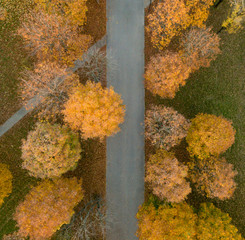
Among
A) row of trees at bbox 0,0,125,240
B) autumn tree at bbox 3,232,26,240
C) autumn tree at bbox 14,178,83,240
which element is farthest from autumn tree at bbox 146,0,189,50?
autumn tree at bbox 3,232,26,240

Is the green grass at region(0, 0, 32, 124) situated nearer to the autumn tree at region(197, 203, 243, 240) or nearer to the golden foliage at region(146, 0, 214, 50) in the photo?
the golden foliage at region(146, 0, 214, 50)

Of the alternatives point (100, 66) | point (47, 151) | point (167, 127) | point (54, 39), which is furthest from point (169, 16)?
point (47, 151)

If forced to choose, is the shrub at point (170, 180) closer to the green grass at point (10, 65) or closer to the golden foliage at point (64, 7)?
the golden foliage at point (64, 7)

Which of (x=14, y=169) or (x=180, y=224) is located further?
(x=14, y=169)

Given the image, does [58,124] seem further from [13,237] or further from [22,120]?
[13,237]

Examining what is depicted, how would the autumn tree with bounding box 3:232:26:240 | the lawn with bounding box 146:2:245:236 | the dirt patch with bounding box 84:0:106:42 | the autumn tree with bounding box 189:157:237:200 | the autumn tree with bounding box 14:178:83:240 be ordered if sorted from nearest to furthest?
the autumn tree with bounding box 14:178:83:240
the autumn tree with bounding box 189:157:237:200
the autumn tree with bounding box 3:232:26:240
the dirt patch with bounding box 84:0:106:42
the lawn with bounding box 146:2:245:236

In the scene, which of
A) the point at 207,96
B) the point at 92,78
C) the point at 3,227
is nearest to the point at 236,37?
the point at 207,96
